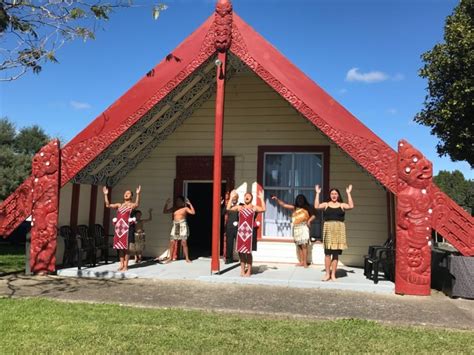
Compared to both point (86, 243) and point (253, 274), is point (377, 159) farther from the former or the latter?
point (86, 243)

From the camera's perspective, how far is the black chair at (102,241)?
995cm

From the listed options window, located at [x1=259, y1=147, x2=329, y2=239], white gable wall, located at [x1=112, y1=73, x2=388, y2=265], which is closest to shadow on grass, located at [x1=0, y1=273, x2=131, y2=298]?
white gable wall, located at [x1=112, y1=73, x2=388, y2=265]

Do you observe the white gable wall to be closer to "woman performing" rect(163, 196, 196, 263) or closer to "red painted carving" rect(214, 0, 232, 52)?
"woman performing" rect(163, 196, 196, 263)

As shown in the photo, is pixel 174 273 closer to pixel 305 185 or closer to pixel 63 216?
pixel 63 216

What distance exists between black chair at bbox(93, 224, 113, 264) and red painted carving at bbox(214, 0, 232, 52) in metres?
4.74

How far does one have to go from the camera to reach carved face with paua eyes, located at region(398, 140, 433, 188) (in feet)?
24.2

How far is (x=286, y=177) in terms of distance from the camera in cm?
1078

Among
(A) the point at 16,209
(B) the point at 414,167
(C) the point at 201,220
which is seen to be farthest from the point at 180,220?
(C) the point at 201,220

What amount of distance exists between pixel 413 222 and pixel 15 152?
28.2 m

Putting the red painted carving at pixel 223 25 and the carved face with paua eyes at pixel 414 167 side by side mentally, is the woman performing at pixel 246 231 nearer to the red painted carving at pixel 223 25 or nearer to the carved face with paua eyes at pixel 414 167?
the carved face with paua eyes at pixel 414 167

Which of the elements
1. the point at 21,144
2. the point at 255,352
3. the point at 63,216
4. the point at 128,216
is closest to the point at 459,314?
the point at 255,352

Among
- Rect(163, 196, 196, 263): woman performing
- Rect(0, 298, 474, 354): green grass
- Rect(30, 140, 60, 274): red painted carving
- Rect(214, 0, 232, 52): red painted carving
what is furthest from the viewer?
Rect(163, 196, 196, 263): woman performing

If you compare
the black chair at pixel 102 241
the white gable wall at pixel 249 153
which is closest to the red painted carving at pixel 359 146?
the white gable wall at pixel 249 153

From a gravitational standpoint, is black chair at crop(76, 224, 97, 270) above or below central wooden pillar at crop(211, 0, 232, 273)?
below
